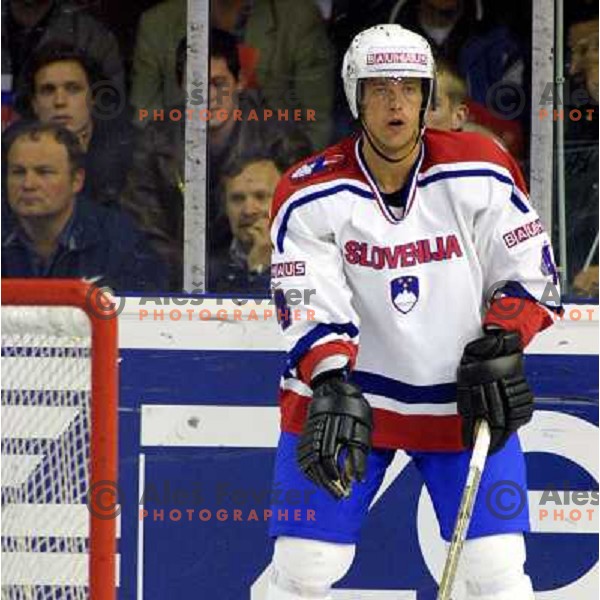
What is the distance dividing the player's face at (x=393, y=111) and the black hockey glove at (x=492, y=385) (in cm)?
41

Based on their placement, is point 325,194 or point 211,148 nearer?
point 325,194

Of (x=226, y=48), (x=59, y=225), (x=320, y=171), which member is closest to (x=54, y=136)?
(x=59, y=225)

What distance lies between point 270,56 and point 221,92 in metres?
0.17

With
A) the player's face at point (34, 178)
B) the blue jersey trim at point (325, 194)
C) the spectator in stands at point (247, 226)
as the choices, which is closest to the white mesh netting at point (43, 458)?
the blue jersey trim at point (325, 194)

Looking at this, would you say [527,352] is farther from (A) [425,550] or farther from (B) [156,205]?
(B) [156,205]

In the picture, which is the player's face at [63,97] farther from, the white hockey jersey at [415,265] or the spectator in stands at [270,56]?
the white hockey jersey at [415,265]

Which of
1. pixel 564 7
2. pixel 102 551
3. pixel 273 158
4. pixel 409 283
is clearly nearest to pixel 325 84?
pixel 273 158

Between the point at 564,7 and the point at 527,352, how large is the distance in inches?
46.7

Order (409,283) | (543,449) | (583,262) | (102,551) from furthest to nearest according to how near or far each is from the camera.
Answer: (583,262) < (543,449) < (409,283) < (102,551)

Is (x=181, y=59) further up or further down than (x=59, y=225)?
further up

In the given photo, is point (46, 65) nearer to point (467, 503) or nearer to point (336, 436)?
point (336, 436)

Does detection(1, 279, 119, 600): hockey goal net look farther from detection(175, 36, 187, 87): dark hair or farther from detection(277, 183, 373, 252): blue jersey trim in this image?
detection(175, 36, 187, 87): dark hair

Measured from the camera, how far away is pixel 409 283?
4199 millimetres

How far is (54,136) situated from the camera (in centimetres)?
570
